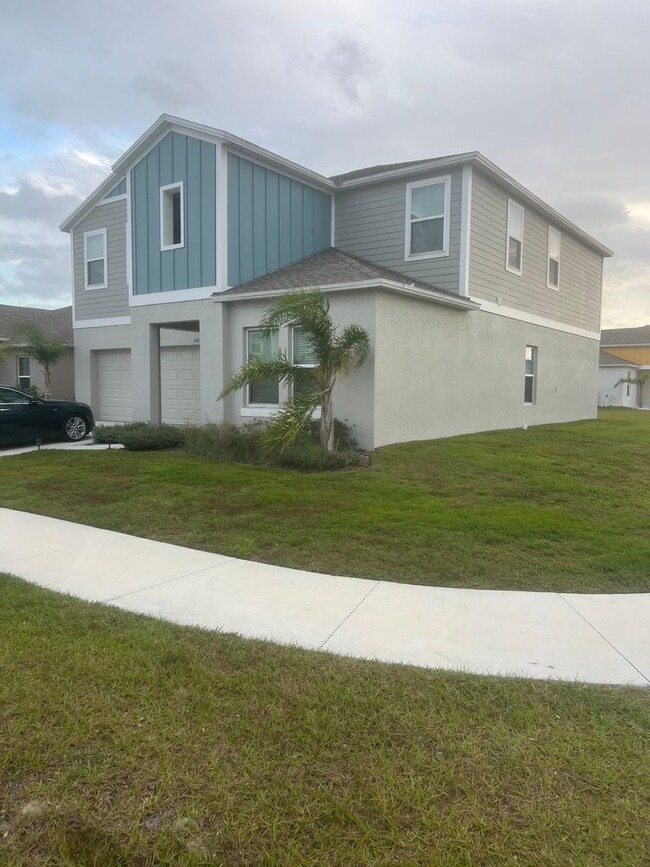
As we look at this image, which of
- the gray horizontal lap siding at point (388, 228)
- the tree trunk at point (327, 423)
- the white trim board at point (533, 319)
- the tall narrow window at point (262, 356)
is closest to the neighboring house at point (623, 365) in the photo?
the white trim board at point (533, 319)

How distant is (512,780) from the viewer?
2.71 m

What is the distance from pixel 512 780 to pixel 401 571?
313 cm

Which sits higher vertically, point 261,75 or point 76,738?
point 261,75

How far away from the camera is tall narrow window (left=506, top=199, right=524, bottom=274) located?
1560cm

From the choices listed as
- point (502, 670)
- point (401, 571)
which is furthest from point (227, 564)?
point (502, 670)

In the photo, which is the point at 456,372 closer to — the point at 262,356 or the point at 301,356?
the point at 301,356

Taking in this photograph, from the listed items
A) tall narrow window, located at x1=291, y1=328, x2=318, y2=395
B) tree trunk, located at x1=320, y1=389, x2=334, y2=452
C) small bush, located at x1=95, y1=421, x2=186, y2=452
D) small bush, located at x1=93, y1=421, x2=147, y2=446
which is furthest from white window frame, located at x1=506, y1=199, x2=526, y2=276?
small bush, located at x1=93, y1=421, x2=147, y2=446

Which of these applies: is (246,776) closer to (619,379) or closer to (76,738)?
(76,738)

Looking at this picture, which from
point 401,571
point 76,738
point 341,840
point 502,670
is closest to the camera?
point 341,840

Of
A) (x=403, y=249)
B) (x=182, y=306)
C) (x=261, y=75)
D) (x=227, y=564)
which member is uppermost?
(x=261, y=75)

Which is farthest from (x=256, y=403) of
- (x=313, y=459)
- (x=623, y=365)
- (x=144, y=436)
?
(x=623, y=365)

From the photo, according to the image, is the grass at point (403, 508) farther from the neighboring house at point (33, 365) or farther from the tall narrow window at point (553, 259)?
the neighboring house at point (33, 365)

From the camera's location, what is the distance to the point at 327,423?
10.8 meters

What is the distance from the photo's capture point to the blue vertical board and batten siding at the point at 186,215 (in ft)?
43.7
